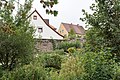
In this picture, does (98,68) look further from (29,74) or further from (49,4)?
(49,4)

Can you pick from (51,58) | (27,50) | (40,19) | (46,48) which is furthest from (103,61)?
(40,19)

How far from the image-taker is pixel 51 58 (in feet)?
52.0

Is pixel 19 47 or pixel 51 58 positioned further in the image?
pixel 51 58

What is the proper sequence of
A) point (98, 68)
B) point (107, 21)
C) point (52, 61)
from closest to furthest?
point (98, 68) → point (107, 21) → point (52, 61)

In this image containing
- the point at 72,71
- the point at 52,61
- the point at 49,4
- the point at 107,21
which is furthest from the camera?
the point at 52,61

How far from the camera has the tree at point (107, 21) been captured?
10.1 m

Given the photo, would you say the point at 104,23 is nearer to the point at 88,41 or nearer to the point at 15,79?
the point at 88,41

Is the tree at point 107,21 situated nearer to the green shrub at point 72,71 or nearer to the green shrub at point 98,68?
the green shrub at point 72,71

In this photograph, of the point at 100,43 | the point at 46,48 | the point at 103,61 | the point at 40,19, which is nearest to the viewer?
the point at 103,61

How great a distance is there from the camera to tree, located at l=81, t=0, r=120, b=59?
33.0 ft

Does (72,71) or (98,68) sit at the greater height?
(98,68)

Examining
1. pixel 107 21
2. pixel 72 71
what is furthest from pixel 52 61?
pixel 72 71

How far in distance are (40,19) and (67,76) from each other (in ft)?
100

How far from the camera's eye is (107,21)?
1021 cm
